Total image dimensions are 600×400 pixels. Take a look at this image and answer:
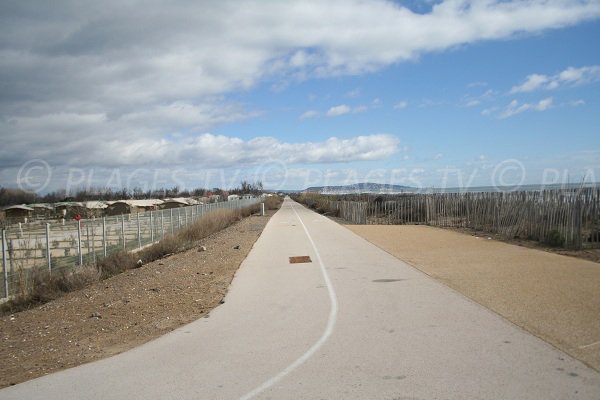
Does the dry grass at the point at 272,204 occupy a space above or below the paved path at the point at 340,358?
below

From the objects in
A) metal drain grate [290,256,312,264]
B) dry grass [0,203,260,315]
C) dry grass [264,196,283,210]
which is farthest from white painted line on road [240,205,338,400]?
dry grass [264,196,283,210]

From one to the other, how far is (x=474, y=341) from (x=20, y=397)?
5.38 metres

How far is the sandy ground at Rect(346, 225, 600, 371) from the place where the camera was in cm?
714

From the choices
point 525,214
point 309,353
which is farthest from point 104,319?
point 525,214

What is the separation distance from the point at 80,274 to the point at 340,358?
1107 cm

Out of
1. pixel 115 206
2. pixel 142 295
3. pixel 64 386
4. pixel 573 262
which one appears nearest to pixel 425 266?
pixel 573 262

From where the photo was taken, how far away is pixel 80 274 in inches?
592

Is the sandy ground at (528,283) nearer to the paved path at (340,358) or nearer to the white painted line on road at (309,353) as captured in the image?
the paved path at (340,358)

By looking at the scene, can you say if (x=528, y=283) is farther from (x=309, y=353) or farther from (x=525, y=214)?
(x=525, y=214)

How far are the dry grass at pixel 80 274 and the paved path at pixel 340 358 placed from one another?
6.55 meters

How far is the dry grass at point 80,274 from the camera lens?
44.5 ft

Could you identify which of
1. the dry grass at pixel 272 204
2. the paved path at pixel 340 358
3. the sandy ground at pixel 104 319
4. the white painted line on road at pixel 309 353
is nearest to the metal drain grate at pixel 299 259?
the sandy ground at pixel 104 319

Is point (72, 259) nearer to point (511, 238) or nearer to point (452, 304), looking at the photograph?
point (452, 304)

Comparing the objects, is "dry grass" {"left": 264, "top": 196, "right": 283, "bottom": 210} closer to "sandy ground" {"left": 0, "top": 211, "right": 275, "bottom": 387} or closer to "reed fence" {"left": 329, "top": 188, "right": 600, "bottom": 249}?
"reed fence" {"left": 329, "top": 188, "right": 600, "bottom": 249}
